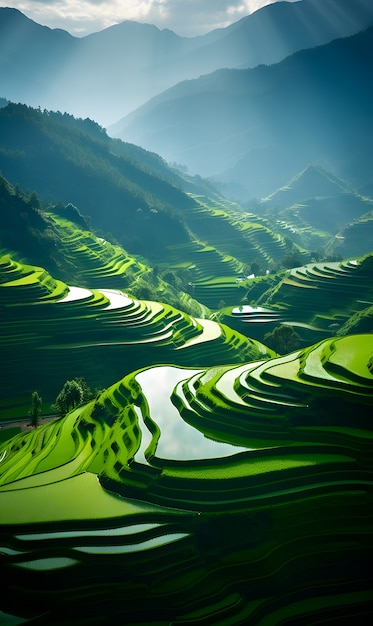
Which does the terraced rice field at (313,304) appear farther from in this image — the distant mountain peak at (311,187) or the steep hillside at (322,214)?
the distant mountain peak at (311,187)

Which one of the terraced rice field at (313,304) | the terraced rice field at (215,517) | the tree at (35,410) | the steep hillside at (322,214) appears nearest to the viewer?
the terraced rice field at (215,517)

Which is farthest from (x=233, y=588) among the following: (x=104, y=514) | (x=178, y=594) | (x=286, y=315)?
(x=286, y=315)

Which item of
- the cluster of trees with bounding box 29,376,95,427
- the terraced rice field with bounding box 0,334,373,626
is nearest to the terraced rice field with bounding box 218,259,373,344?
the cluster of trees with bounding box 29,376,95,427

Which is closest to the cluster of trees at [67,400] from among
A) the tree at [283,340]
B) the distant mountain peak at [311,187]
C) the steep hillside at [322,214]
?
the tree at [283,340]

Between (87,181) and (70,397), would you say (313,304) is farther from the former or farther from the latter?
(87,181)

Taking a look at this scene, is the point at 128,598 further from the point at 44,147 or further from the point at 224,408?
the point at 44,147
